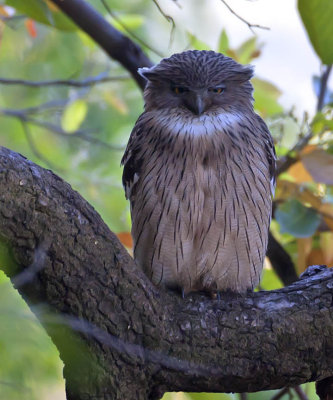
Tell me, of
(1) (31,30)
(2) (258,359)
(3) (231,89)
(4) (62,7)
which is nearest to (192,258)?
(2) (258,359)

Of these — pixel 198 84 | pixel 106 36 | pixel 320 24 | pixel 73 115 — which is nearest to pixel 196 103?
pixel 198 84

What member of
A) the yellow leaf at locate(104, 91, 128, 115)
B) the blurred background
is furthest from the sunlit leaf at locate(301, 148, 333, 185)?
the yellow leaf at locate(104, 91, 128, 115)

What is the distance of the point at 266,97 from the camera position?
3.58 metres

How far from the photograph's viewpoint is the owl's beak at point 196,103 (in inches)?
112

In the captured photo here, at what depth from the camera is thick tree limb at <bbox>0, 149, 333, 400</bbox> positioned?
6.35 ft

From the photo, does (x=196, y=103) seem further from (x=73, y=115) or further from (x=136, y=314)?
(x=73, y=115)

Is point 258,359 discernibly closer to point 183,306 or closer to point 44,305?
point 183,306

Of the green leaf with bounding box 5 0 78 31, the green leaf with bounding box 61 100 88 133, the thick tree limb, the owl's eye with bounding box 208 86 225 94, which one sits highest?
the green leaf with bounding box 61 100 88 133

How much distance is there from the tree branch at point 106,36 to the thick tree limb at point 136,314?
140cm

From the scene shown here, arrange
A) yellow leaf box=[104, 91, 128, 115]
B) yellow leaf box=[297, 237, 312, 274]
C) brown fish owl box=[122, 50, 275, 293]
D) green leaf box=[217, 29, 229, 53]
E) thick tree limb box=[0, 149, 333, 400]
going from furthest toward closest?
yellow leaf box=[104, 91, 128, 115], green leaf box=[217, 29, 229, 53], yellow leaf box=[297, 237, 312, 274], brown fish owl box=[122, 50, 275, 293], thick tree limb box=[0, 149, 333, 400]

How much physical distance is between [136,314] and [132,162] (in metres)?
0.96

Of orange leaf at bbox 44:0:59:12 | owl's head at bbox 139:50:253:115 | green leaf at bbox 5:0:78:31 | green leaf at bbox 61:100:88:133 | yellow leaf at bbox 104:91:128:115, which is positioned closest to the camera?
green leaf at bbox 5:0:78:31

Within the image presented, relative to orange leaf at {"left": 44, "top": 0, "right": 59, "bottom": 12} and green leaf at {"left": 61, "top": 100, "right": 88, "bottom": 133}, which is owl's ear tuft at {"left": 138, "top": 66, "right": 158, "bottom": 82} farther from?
green leaf at {"left": 61, "top": 100, "right": 88, "bottom": 133}

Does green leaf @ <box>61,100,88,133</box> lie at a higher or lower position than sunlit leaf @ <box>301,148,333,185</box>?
higher
